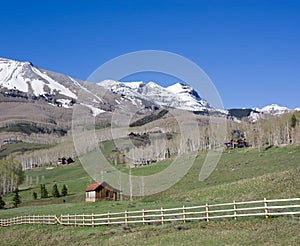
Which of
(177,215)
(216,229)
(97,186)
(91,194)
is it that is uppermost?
(216,229)

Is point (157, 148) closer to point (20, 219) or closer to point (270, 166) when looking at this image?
point (270, 166)

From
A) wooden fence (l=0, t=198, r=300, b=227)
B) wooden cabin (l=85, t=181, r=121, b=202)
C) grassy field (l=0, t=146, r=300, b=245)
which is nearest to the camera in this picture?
grassy field (l=0, t=146, r=300, b=245)

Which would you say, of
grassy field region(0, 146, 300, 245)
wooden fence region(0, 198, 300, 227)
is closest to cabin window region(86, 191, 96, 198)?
grassy field region(0, 146, 300, 245)

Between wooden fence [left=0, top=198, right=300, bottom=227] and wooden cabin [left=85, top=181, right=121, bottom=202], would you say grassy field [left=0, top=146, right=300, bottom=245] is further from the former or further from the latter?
wooden cabin [left=85, top=181, right=121, bottom=202]

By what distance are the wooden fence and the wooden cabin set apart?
31836 millimetres

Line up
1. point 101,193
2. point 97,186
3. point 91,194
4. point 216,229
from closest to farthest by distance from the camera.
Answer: point 216,229
point 97,186
point 91,194
point 101,193

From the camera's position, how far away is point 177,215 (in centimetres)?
3547

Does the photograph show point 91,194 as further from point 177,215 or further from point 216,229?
point 216,229

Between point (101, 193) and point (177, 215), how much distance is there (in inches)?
2217

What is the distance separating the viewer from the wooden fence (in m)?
28.3

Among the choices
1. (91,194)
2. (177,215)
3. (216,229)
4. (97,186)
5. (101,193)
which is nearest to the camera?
(216,229)

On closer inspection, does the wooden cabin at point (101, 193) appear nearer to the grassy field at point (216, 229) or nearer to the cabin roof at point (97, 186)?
the cabin roof at point (97, 186)

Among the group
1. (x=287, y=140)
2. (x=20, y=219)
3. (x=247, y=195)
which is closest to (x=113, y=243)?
(x=247, y=195)

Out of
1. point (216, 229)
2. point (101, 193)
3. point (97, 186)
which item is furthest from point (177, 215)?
point (101, 193)
